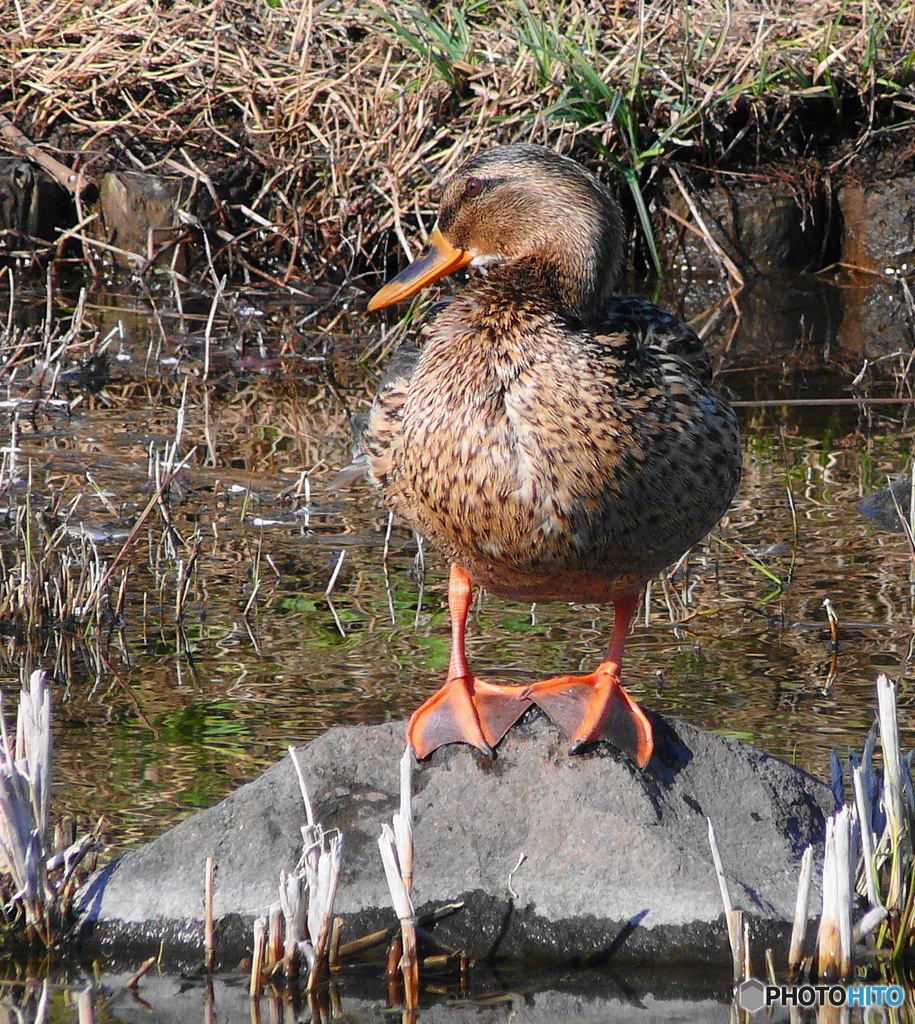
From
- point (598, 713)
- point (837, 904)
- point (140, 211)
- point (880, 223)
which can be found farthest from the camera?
point (880, 223)

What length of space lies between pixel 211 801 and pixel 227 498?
2.34 meters

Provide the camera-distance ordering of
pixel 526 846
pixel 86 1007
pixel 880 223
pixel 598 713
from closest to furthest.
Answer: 1. pixel 86 1007
2. pixel 526 846
3. pixel 598 713
4. pixel 880 223

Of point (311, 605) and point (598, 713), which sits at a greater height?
point (311, 605)

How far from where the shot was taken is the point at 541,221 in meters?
3.59

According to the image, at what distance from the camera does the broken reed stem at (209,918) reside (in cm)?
320

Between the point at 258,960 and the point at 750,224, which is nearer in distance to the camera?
the point at 258,960

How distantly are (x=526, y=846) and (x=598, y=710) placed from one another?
37cm

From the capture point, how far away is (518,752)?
368 centimetres

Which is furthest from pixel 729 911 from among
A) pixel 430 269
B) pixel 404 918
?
pixel 430 269

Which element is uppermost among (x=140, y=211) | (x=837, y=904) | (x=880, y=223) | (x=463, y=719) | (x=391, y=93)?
(x=391, y=93)

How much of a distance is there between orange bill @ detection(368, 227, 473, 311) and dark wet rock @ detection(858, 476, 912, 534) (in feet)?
8.59

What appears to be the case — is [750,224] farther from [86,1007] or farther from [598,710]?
[86,1007]

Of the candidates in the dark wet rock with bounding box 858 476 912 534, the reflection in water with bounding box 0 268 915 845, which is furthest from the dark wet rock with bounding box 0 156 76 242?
the dark wet rock with bounding box 858 476 912 534

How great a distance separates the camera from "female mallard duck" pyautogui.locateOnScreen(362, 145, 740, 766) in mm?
3383
